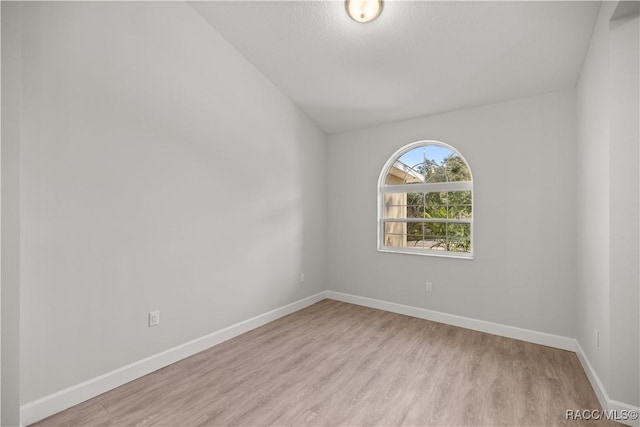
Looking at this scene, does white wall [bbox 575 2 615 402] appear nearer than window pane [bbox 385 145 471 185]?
Yes

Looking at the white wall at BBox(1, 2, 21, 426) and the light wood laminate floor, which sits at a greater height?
the white wall at BBox(1, 2, 21, 426)

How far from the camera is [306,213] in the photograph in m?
4.12

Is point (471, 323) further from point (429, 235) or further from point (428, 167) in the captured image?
point (428, 167)

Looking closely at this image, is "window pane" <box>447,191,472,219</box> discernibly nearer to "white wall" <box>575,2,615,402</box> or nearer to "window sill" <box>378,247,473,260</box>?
"window sill" <box>378,247,473,260</box>

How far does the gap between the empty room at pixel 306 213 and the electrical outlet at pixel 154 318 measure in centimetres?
4

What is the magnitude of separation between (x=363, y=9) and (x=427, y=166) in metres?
2.03

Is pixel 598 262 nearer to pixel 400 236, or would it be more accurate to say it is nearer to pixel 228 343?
pixel 400 236

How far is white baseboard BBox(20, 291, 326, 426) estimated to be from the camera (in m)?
1.85

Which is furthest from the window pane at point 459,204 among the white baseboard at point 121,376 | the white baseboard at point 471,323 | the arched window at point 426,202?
the white baseboard at point 121,376

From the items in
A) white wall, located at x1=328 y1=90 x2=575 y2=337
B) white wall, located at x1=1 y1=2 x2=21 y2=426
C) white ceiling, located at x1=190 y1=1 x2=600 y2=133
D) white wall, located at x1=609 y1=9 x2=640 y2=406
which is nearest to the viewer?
white wall, located at x1=1 y1=2 x2=21 y2=426

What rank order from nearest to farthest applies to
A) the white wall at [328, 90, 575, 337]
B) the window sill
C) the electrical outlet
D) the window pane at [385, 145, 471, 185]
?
1. the electrical outlet
2. the white wall at [328, 90, 575, 337]
3. the window sill
4. the window pane at [385, 145, 471, 185]

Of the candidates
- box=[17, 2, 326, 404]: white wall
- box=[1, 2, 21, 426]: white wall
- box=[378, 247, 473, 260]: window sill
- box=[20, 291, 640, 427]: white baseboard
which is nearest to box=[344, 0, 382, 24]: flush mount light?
box=[17, 2, 326, 404]: white wall

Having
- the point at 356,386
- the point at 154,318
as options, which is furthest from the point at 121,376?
the point at 356,386

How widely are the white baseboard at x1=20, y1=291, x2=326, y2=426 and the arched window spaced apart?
6.72 feet
